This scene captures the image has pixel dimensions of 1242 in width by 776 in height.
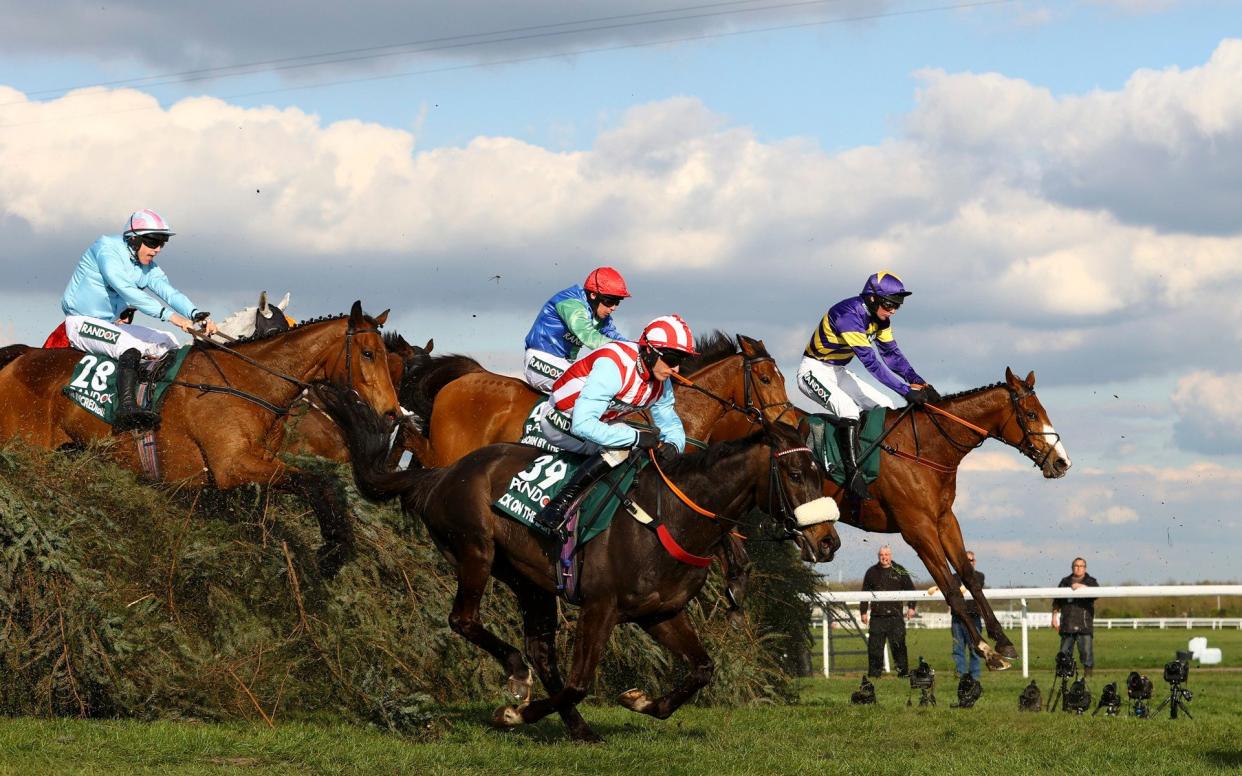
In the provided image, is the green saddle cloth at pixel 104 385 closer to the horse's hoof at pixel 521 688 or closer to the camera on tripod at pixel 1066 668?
the horse's hoof at pixel 521 688

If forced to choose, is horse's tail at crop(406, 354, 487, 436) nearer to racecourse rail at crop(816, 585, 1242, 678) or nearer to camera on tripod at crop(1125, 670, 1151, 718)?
racecourse rail at crop(816, 585, 1242, 678)

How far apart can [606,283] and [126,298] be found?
3.60 metres

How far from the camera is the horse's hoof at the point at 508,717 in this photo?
26.9ft

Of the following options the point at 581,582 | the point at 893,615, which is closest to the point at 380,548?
the point at 581,582

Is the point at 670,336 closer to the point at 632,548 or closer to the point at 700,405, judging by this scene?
the point at 632,548

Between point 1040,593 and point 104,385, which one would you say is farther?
point 1040,593

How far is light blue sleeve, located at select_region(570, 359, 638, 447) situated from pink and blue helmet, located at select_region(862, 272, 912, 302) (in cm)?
434

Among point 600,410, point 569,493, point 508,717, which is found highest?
point 600,410

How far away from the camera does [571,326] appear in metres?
10.9

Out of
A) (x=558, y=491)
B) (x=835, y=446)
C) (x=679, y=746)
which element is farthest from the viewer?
(x=835, y=446)

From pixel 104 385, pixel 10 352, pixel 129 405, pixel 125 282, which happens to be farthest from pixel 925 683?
pixel 10 352

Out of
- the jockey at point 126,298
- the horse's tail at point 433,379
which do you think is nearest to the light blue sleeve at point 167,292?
the jockey at point 126,298

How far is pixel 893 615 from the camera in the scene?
1572 cm

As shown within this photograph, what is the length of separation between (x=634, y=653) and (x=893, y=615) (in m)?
5.51
